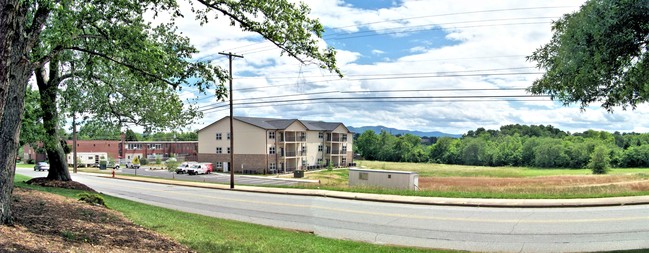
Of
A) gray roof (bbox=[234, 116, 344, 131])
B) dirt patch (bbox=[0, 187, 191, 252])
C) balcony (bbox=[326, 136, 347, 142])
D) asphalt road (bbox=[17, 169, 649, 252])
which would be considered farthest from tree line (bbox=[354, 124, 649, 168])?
dirt patch (bbox=[0, 187, 191, 252])

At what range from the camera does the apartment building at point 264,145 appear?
6569cm

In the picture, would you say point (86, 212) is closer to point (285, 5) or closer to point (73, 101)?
point (285, 5)

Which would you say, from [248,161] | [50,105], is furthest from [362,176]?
[248,161]

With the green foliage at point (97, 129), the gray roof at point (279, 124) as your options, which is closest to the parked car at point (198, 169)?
the gray roof at point (279, 124)

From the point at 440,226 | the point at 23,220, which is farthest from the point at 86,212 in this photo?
the point at 440,226

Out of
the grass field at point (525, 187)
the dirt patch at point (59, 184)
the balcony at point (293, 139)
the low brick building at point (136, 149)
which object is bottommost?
the grass field at point (525, 187)

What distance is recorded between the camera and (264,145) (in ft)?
214

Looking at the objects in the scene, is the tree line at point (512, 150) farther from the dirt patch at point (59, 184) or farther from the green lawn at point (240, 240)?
the green lawn at point (240, 240)

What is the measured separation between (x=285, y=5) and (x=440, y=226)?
1012 cm

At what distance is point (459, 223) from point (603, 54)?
924 cm

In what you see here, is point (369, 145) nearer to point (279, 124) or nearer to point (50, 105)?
point (279, 124)

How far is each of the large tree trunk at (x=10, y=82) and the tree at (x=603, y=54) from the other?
9.45 metres

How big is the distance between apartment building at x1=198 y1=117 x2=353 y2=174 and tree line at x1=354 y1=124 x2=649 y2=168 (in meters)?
56.3

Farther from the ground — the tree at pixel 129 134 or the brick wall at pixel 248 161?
the tree at pixel 129 134
